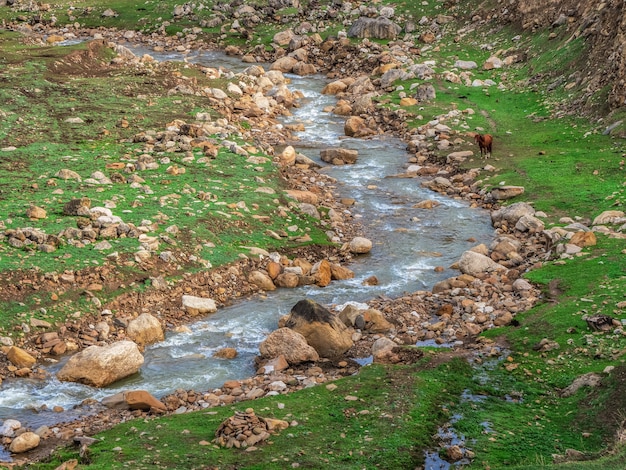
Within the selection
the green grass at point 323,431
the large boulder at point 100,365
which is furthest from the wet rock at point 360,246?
the large boulder at point 100,365

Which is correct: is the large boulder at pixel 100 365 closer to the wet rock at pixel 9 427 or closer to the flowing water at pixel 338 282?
the flowing water at pixel 338 282

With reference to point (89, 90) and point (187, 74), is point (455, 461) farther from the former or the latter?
point (187, 74)

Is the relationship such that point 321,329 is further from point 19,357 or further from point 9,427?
point 9,427

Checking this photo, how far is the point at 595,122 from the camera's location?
117 feet

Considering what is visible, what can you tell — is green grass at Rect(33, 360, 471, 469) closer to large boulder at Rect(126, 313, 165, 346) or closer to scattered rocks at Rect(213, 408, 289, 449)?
scattered rocks at Rect(213, 408, 289, 449)

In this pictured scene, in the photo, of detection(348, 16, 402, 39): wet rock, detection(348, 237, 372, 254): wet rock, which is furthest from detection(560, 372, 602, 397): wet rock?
detection(348, 16, 402, 39): wet rock

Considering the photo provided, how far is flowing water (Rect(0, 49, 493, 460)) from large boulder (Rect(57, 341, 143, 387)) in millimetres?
217

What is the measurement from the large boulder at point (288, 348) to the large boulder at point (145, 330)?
2846 millimetres

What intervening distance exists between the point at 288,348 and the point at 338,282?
18.3 ft

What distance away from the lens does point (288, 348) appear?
794 inches

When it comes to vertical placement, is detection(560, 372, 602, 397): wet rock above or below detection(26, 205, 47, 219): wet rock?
below

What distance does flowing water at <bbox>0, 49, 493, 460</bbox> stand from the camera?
18.5 m

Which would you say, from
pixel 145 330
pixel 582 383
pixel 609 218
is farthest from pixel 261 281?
pixel 609 218

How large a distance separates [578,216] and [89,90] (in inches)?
896
